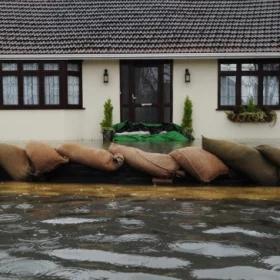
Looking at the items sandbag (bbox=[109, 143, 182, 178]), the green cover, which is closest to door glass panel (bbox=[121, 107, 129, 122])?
the green cover

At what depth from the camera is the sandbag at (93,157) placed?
951cm

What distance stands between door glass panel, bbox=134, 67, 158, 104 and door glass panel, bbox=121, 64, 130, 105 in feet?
0.82

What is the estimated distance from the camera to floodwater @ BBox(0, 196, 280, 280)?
15.3ft

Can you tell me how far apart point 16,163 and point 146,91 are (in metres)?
7.59

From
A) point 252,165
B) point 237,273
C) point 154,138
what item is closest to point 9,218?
point 237,273

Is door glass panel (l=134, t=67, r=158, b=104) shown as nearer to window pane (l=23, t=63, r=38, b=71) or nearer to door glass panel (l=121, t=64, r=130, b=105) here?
door glass panel (l=121, t=64, r=130, b=105)

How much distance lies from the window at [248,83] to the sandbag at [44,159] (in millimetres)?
7558

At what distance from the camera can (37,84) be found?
1630 centimetres

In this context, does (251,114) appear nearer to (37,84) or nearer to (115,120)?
(115,120)

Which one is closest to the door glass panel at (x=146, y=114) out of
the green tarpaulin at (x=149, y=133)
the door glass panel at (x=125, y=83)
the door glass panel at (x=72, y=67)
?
the door glass panel at (x=125, y=83)

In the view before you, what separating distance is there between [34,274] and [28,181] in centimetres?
530

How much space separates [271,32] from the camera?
16.6 meters

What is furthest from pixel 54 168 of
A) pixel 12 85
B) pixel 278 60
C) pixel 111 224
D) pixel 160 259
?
pixel 278 60

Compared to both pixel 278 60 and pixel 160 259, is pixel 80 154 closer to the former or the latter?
pixel 160 259
